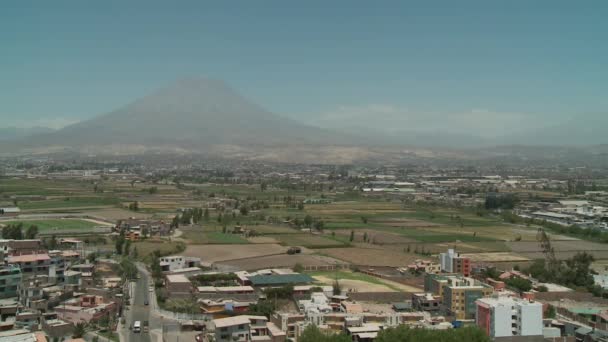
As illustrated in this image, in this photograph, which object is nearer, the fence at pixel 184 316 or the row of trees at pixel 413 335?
the row of trees at pixel 413 335

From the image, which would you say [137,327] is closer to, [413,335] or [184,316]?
[184,316]

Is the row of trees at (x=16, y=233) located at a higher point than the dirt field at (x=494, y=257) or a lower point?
higher

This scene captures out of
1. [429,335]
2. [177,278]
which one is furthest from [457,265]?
[429,335]

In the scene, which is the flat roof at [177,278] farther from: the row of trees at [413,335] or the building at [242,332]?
the row of trees at [413,335]

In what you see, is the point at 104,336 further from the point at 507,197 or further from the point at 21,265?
the point at 507,197

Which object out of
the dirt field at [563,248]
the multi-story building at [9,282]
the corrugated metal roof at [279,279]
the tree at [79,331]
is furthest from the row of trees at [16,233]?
the dirt field at [563,248]

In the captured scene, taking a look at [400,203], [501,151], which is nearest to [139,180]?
[400,203]

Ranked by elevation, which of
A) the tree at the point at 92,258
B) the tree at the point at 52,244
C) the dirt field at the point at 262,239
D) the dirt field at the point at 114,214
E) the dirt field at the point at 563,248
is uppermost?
the tree at the point at 52,244
